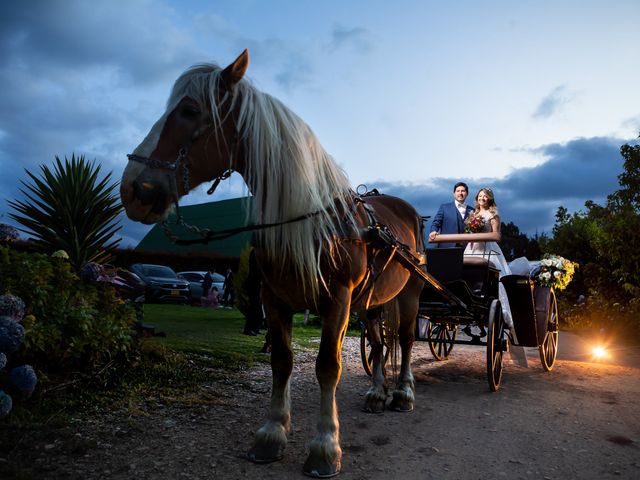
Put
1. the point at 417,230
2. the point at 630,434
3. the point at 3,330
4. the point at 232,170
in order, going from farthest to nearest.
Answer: the point at 417,230, the point at 630,434, the point at 3,330, the point at 232,170

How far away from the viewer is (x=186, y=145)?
278cm

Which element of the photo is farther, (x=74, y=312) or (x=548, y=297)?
(x=548, y=297)

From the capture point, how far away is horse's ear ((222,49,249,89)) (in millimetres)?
2830

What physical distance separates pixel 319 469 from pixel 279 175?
186cm

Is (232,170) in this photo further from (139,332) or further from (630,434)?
(630,434)

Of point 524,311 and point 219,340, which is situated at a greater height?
point 524,311

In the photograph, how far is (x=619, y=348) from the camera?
9102mm

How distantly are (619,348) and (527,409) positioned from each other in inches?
231

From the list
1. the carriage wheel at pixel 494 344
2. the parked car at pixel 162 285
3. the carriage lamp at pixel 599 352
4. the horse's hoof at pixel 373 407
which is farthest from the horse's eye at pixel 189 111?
the parked car at pixel 162 285

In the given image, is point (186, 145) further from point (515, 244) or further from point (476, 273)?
point (515, 244)

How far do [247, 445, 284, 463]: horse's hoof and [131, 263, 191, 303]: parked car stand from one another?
14.0m

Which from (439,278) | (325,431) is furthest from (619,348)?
(325,431)

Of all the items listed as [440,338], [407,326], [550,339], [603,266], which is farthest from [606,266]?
[407,326]

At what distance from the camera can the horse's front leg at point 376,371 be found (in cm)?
447
